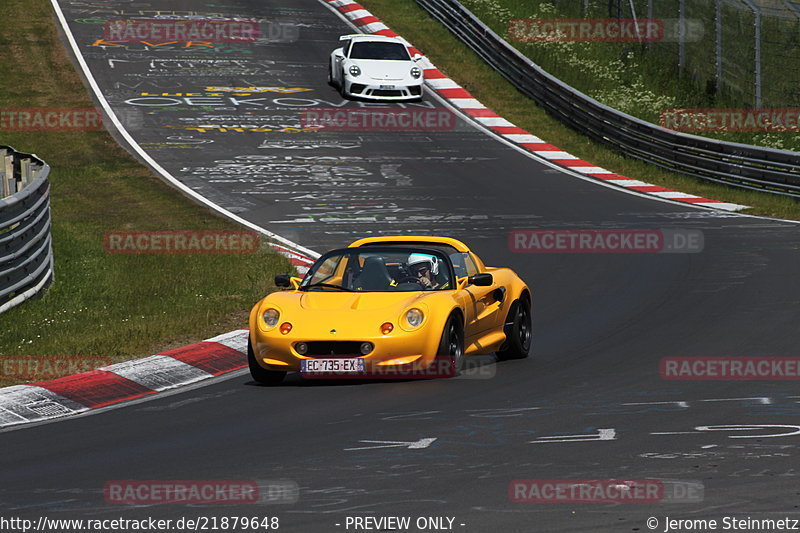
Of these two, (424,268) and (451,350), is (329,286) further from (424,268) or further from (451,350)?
(451,350)

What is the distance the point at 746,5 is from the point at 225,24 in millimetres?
18627

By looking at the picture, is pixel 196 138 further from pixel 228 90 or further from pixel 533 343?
pixel 533 343

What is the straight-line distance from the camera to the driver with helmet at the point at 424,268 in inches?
462

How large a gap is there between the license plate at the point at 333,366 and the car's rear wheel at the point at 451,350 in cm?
66

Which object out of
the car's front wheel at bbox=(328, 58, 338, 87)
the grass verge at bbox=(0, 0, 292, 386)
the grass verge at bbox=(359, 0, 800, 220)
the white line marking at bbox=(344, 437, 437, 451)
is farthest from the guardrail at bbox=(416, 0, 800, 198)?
the white line marking at bbox=(344, 437, 437, 451)

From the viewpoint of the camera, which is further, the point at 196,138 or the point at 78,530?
the point at 196,138

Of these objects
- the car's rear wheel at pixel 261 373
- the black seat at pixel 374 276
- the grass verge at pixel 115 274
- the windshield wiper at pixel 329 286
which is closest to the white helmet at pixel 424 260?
the black seat at pixel 374 276

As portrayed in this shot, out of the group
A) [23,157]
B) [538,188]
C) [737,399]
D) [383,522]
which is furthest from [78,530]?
[538,188]

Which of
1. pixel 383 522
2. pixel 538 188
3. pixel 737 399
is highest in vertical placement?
pixel 383 522

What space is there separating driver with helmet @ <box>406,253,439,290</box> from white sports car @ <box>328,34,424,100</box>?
1995cm

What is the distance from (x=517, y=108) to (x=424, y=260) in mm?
21243

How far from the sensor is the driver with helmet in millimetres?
11745

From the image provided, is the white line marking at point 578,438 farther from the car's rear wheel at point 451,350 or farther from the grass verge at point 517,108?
the grass verge at point 517,108

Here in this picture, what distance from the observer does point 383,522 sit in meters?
6.49
